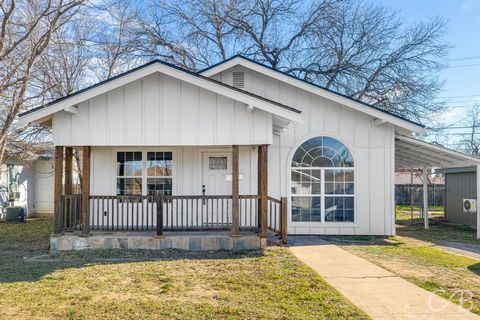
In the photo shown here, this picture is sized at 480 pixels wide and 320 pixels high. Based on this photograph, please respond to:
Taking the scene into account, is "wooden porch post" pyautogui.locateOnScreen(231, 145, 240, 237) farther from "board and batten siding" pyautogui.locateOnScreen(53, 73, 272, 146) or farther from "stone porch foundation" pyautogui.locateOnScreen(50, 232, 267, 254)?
"board and batten siding" pyautogui.locateOnScreen(53, 73, 272, 146)

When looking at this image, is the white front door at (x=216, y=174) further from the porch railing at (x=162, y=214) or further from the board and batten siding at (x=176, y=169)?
the porch railing at (x=162, y=214)

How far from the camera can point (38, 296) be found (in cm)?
551

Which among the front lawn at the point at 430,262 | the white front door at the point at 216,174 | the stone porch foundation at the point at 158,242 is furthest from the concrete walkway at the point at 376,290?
the white front door at the point at 216,174

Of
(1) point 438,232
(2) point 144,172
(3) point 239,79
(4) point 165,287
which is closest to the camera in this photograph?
(4) point 165,287

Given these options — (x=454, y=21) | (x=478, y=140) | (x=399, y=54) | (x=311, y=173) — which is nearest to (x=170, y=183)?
(x=311, y=173)

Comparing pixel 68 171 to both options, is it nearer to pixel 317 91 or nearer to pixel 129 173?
pixel 129 173

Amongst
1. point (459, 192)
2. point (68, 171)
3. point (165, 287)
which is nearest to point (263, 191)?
point (165, 287)

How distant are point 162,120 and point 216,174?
280 centimetres

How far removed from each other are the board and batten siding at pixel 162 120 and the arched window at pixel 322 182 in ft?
9.08

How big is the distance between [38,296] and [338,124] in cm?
862

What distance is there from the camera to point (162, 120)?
8961mm

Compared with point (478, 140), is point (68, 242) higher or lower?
lower

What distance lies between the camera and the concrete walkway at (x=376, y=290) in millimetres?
4777

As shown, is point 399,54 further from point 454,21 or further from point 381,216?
point 381,216
